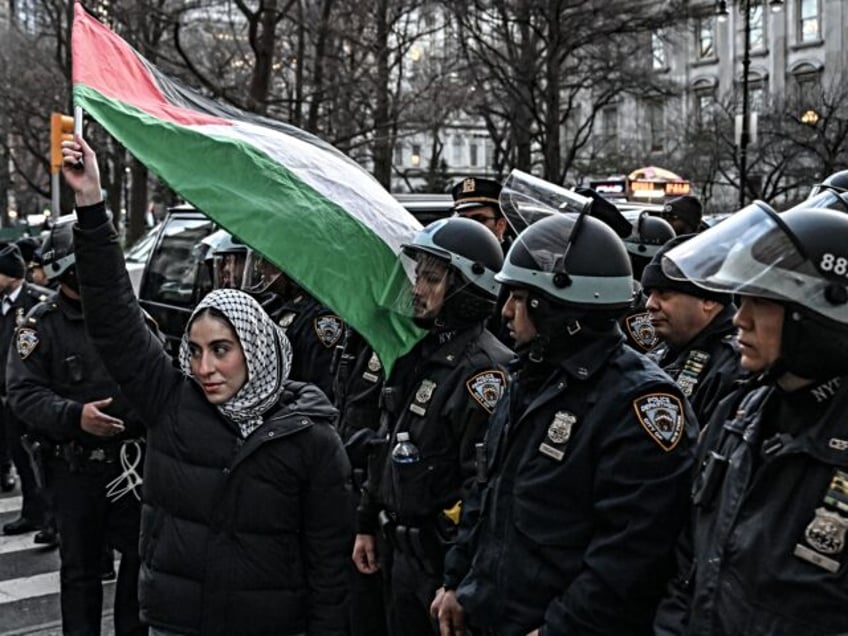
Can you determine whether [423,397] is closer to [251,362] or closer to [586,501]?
[251,362]

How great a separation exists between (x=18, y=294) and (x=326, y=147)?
4731 millimetres

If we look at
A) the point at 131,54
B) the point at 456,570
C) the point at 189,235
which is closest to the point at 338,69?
the point at 189,235

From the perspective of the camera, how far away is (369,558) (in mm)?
4453

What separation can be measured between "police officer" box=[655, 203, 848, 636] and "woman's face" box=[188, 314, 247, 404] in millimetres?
1497

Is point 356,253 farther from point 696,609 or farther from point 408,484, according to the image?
point 696,609

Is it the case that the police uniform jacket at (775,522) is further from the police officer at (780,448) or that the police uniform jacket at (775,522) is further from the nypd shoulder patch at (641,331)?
the nypd shoulder patch at (641,331)

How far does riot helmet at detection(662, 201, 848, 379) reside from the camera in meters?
2.46

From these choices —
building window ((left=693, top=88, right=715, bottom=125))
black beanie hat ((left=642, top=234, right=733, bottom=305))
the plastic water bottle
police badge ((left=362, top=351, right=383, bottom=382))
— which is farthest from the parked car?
building window ((left=693, top=88, right=715, bottom=125))

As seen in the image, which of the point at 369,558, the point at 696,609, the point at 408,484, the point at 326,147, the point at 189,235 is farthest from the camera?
the point at 189,235

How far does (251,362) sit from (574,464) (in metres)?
1.11

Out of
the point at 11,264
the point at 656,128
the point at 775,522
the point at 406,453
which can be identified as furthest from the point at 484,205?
the point at 656,128

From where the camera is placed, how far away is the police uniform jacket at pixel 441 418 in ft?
13.1

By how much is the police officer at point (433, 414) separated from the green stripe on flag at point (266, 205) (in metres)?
0.19

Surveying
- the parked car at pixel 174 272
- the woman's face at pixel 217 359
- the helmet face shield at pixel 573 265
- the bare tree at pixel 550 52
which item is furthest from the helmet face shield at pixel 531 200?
the bare tree at pixel 550 52
